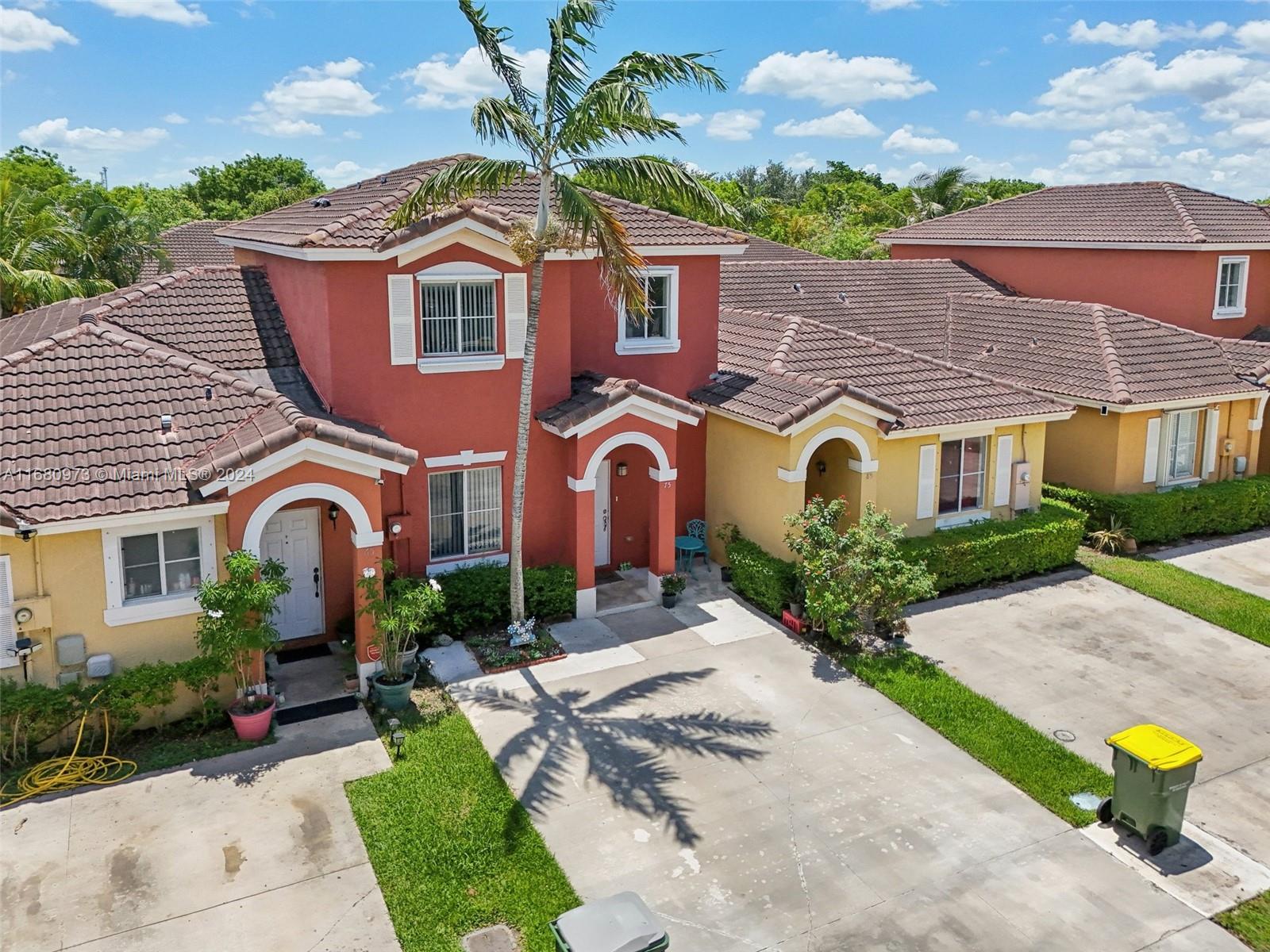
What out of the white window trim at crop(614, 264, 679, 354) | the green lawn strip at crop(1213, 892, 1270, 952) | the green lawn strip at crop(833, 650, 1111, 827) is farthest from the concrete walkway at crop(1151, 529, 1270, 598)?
the white window trim at crop(614, 264, 679, 354)

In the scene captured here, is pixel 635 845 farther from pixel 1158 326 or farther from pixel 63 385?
pixel 1158 326

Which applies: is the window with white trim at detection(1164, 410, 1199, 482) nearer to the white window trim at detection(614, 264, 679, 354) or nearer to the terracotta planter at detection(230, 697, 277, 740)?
the white window trim at detection(614, 264, 679, 354)

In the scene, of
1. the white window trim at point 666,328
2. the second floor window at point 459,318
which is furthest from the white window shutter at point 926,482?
the second floor window at point 459,318

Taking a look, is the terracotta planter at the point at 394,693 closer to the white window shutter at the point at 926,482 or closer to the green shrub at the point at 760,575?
the green shrub at the point at 760,575

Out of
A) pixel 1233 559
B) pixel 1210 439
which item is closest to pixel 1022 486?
pixel 1233 559

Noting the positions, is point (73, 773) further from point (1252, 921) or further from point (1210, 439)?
point (1210, 439)
